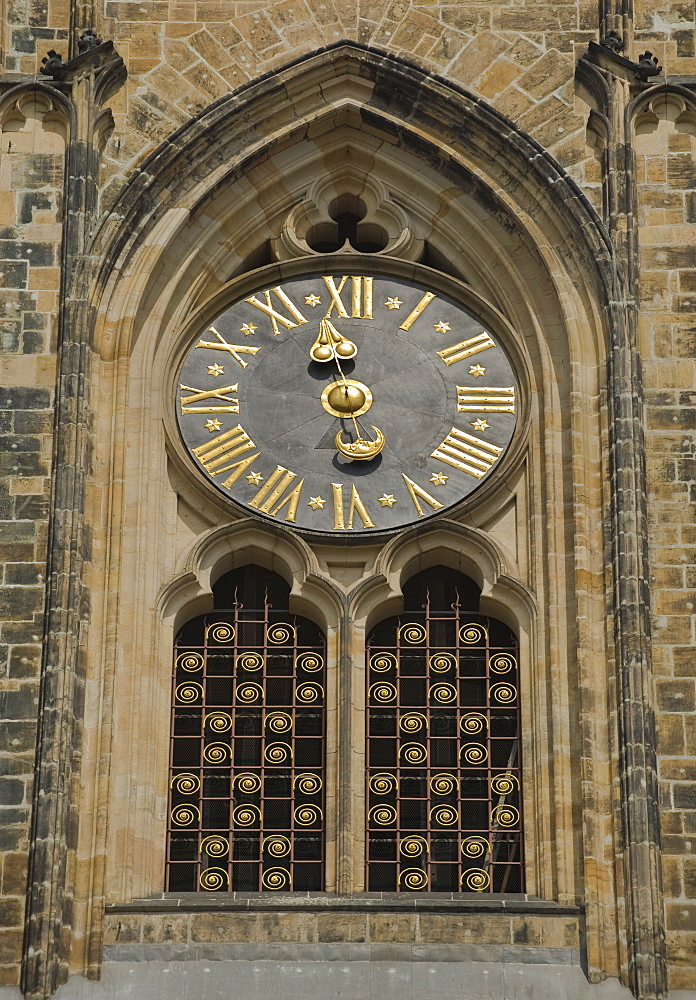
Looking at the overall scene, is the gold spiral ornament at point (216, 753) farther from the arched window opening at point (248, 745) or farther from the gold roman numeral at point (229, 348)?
the gold roman numeral at point (229, 348)

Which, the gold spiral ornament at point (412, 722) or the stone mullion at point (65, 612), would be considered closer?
the stone mullion at point (65, 612)

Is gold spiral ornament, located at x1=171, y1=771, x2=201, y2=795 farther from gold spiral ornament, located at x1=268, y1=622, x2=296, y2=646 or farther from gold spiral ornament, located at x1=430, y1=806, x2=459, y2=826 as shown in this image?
gold spiral ornament, located at x1=430, y1=806, x2=459, y2=826

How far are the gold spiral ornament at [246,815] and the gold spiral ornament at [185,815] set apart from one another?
242 mm

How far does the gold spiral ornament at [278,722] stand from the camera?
20.3 metres

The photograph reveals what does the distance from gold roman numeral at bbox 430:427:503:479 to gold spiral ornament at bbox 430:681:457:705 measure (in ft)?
5.02

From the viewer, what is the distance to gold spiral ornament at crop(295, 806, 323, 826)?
20.0m

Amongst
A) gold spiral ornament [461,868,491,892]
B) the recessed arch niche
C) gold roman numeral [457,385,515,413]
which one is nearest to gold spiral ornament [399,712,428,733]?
the recessed arch niche

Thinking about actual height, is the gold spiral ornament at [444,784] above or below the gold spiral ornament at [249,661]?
below

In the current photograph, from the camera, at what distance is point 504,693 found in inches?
803

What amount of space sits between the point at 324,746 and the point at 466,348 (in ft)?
10.3

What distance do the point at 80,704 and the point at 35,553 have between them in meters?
1.06

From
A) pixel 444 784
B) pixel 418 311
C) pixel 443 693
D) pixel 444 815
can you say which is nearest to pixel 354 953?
pixel 444 815

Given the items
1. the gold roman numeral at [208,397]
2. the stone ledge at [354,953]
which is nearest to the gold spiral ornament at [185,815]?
the stone ledge at [354,953]

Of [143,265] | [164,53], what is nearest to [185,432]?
[143,265]
